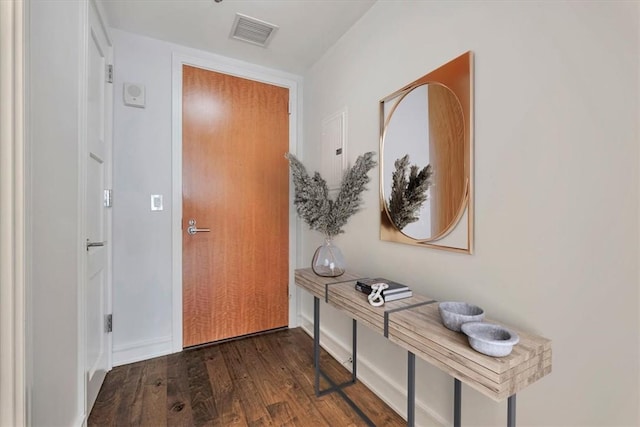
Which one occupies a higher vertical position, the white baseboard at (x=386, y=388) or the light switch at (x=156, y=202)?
the light switch at (x=156, y=202)

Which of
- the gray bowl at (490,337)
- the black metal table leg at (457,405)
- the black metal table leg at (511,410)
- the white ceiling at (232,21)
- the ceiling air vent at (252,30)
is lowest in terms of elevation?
the black metal table leg at (457,405)

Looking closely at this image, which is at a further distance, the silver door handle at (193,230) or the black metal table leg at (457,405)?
the silver door handle at (193,230)

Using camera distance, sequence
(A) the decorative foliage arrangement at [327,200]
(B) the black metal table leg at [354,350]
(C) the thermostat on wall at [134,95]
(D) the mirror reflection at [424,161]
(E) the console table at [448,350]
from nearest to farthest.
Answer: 1. (E) the console table at [448,350]
2. (D) the mirror reflection at [424,161]
3. (A) the decorative foliage arrangement at [327,200]
4. (B) the black metal table leg at [354,350]
5. (C) the thermostat on wall at [134,95]

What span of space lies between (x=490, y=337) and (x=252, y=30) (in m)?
2.26

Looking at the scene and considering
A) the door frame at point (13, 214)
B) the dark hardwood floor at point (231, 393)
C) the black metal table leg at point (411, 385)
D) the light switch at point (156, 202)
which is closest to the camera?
the door frame at point (13, 214)

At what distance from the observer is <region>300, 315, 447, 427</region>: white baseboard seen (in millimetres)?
1409

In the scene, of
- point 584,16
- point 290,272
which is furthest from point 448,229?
point 290,272

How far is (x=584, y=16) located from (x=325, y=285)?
56.9 inches

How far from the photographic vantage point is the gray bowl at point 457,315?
0.99m

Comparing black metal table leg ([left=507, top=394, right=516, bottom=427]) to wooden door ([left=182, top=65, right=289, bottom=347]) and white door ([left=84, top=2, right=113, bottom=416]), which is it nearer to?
white door ([left=84, top=2, right=113, bottom=416])

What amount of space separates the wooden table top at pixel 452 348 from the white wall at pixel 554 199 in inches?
5.1

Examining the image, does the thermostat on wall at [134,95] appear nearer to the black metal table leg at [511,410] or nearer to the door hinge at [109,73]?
the door hinge at [109,73]

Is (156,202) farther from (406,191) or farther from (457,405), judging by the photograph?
(457,405)

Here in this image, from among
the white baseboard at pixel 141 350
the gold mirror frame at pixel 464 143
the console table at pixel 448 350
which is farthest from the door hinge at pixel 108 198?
the gold mirror frame at pixel 464 143
